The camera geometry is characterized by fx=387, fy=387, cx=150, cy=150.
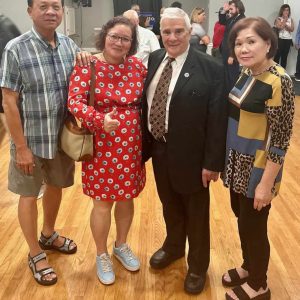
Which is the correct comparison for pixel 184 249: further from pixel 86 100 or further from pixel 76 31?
pixel 76 31

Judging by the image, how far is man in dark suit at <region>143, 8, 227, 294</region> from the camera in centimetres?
173

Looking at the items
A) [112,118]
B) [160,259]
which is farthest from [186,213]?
[112,118]

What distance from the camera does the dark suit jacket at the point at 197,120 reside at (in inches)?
67.9

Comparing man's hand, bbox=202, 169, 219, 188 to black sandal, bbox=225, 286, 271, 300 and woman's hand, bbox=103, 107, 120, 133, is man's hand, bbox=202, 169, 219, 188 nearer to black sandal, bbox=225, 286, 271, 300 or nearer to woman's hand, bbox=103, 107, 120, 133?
woman's hand, bbox=103, 107, 120, 133

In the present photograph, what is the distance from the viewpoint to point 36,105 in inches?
73.0

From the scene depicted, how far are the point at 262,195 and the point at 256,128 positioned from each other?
283mm

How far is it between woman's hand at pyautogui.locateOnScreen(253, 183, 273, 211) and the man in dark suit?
0.75ft

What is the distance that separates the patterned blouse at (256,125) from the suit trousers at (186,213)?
25 centimetres

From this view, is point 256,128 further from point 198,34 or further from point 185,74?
point 198,34

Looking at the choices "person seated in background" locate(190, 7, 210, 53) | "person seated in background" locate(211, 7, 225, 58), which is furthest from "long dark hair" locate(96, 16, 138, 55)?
"person seated in background" locate(211, 7, 225, 58)

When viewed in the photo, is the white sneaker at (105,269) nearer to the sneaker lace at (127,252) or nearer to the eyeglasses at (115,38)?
the sneaker lace at (127,252)

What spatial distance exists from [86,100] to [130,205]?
2.22 feet

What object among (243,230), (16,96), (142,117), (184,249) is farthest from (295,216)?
(16,96)

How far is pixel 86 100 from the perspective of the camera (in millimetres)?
1814
